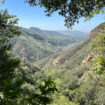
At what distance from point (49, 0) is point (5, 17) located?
5284mm

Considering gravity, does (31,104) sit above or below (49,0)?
below

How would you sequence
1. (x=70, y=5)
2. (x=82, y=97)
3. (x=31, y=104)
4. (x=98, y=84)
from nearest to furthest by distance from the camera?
1. (x=31, y=104)
2. (x=70, y=5)
3. (x=98, y=84)
4. (x=82, y=97)

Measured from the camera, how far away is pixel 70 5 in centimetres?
429

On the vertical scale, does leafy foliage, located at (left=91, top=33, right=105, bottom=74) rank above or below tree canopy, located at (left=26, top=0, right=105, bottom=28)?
below

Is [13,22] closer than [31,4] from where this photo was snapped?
No

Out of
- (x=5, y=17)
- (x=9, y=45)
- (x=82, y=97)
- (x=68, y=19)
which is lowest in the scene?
(x=82, y=97)

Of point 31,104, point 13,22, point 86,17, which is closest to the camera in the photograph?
point 31,104

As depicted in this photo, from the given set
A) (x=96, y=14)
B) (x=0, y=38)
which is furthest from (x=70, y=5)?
(x=0, y=38)

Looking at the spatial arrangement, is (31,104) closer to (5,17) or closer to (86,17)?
(86,17)

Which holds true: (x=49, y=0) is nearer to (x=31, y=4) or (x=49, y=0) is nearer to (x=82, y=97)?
(x=31, y=4)

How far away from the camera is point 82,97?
39.7 meters

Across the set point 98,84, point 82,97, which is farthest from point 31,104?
point 82,97

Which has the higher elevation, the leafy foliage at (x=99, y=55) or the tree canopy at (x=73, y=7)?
the tree canopy at (x=73, y=7)

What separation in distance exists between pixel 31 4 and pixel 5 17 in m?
4.89
